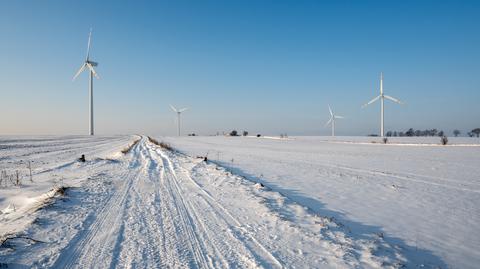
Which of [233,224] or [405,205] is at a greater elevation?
[233,224]

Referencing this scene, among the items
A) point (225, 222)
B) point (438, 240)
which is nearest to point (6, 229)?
point (225, 222)

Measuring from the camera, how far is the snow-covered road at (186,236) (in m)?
5.11

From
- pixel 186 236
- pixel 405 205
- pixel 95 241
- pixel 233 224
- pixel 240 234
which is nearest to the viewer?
pixel 95 241

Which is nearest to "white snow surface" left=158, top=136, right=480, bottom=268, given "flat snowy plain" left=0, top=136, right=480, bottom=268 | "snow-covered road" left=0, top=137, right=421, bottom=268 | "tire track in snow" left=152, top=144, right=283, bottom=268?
"flat snowy plain" left=0, top=136, right=480, bottom=268

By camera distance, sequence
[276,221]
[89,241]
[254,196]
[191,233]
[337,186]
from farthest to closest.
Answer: [337,186], [254,196], [276,221], [191,233], [89,241]

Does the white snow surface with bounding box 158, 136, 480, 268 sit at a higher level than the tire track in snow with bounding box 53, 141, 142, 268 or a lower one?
lower

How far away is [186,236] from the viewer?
6.15m

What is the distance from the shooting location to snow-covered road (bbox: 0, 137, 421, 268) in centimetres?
511

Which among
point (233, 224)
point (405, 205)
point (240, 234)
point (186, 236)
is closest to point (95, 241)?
point (186, 236)

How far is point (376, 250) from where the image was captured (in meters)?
5.90

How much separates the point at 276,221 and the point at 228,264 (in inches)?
107

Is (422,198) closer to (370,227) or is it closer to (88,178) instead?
(370,227)

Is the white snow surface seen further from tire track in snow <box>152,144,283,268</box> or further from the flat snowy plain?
tire track in snow <box>152,144,283,268</box>

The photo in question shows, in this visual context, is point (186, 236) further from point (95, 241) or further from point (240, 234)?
point (95, 241)
